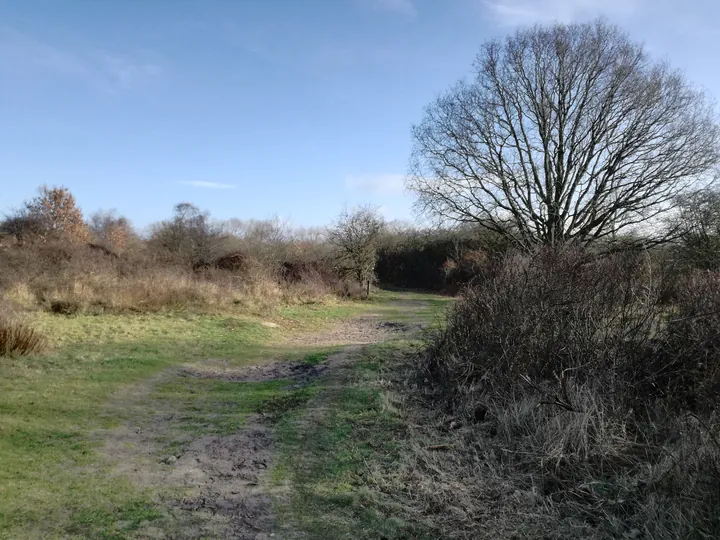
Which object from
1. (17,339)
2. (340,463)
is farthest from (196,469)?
(17,339)

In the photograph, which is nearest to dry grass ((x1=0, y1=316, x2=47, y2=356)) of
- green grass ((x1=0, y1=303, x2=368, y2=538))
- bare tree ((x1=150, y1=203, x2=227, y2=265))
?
green grass ((x1=0, y1=303, x2=368, y2=538))

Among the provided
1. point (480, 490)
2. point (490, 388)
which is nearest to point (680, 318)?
point (490, 388)

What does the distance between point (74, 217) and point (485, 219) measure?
32.0 metres

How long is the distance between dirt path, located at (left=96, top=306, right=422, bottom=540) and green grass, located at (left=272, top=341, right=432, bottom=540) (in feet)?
0.79

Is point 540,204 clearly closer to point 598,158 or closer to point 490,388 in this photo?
point 598,158

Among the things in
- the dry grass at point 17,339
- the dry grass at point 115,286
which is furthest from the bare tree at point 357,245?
the dry grass at point 17,339

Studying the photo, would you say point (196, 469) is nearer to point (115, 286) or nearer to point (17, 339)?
point (17, 339)

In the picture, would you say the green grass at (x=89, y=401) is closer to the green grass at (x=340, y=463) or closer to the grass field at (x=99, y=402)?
the grass field at (x=99, y=402)

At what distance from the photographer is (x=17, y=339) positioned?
8977mm

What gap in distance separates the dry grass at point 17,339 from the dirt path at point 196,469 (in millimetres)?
2816

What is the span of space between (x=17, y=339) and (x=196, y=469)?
6317mm

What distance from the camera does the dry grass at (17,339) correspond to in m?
8.84

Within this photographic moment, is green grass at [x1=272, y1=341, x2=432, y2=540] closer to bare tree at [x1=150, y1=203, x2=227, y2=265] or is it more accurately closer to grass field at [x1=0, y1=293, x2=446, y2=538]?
grass field at [x1=0, y1=293, x2=446, y2=538]

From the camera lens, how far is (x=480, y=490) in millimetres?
4340
